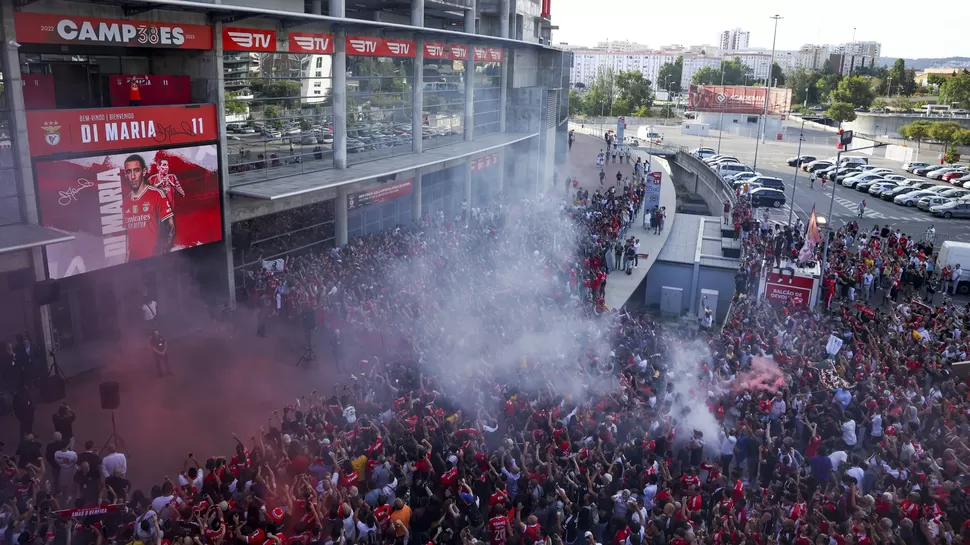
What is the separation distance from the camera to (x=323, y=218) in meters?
24.1

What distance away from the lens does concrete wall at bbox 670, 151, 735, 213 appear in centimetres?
4403

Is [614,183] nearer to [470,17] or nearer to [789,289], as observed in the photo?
[470,17]

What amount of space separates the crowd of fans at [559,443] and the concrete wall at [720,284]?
5.47m

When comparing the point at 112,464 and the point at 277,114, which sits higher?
the point at 277,114

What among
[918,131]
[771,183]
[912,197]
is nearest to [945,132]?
[918,131]

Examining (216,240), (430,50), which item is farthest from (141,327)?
(430,50)

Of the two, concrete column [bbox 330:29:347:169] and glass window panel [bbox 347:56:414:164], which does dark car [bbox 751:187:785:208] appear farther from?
concrete column [bbox 330:29:347:169]

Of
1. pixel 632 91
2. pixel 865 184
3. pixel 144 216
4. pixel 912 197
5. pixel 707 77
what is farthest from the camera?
pixel 707 77

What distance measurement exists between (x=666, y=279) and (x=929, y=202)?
24.2 metres

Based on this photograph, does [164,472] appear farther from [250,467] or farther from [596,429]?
[596,429]

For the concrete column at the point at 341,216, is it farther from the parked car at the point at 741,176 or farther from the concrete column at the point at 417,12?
Answer: the parked car at the point at 741,176

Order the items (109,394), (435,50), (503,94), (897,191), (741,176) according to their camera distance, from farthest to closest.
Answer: (741,176) → (897,191) → (503,94) → (435,50) → (109,394)

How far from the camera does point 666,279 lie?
28234mm

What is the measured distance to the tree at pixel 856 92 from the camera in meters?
94.7
